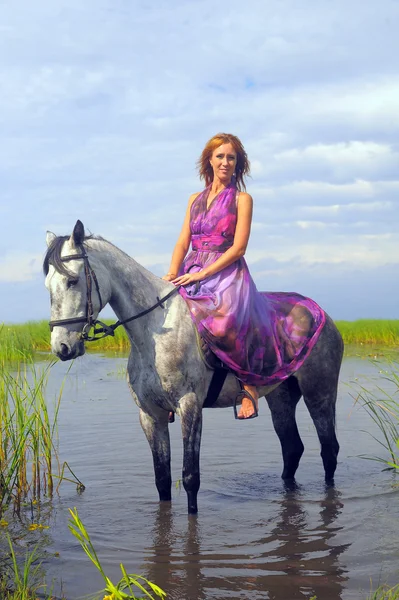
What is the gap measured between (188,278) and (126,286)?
1.95ft

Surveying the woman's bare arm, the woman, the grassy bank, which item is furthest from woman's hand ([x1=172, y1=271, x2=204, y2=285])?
the grassy bank

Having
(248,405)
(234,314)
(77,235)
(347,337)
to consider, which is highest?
(77,235)

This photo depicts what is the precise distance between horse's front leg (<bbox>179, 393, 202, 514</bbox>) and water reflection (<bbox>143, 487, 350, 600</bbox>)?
0.32 metres

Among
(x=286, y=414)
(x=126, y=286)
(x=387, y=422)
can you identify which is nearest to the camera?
(x=126, y=286)

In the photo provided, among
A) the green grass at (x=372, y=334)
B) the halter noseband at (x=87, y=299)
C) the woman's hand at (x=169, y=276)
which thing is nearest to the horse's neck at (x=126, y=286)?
the halter noseband at (x=87, y=299)

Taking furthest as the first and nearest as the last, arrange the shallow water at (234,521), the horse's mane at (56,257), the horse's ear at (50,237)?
1. the horse's ear at (50,237)
2. the horse's mane at (56,257)
3. the shallow water at (234,521)

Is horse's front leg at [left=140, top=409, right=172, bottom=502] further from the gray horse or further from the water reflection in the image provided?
the water reflection

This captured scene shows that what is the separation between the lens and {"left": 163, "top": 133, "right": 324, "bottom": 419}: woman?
213 inches

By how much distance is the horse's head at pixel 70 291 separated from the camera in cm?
457

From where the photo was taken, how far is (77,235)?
465 cm

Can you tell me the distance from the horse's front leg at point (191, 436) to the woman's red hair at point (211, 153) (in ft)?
6.26

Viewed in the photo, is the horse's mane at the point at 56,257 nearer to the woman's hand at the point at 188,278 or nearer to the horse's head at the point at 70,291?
the horse's head at the point at 70,291

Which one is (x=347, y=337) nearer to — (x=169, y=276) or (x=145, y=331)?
(x=169, y=276)

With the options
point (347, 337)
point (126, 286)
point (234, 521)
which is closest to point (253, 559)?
point (234, 521)
